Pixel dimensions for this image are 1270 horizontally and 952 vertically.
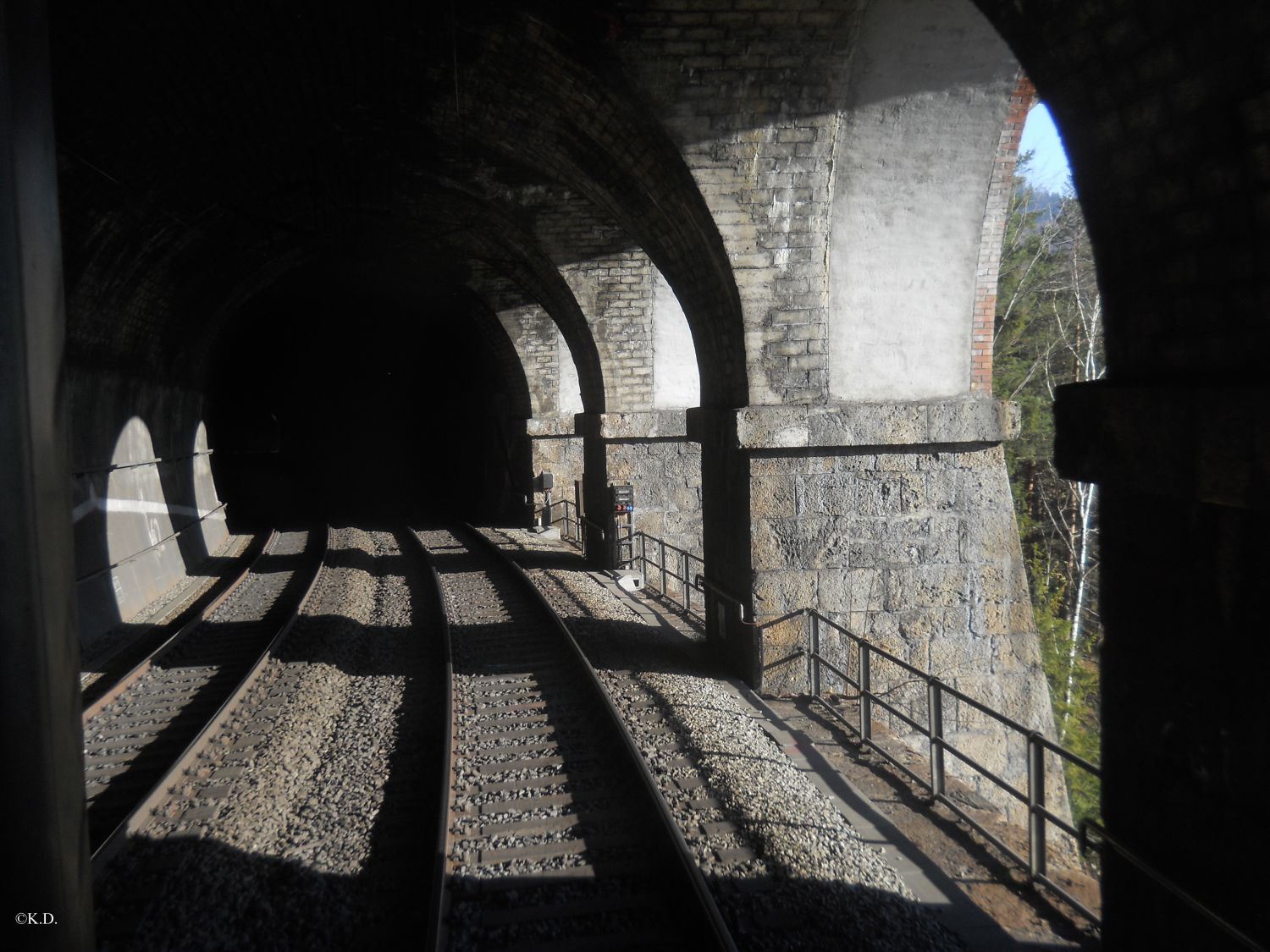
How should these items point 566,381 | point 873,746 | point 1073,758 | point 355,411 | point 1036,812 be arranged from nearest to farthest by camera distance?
point 1073,758 < point 1036,812 < point 873,746 < point 566,381 < point 355,411

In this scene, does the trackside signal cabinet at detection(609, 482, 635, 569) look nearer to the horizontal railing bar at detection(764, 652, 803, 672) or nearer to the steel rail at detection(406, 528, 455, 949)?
the steel rail at detection(406, 528, 455, 949)

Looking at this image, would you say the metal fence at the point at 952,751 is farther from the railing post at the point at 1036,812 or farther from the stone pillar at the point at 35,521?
the stone pillar at the point at 35,521

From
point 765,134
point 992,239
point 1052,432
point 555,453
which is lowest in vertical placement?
point 555,453

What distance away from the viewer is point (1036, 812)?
452 centimetres

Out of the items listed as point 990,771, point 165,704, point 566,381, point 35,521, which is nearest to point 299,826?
point 165,704

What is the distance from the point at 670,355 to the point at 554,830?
9.68 meters

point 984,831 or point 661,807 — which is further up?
point 661,807

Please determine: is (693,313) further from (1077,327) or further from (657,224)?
(1077,327)

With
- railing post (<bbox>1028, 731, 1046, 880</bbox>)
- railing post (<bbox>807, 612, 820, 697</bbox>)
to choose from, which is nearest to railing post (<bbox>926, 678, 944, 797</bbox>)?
railing post (<bbox>1028, 731, 1046, 880</bbox>)

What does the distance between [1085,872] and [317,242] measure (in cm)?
1563

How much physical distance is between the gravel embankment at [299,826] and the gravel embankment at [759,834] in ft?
4.64

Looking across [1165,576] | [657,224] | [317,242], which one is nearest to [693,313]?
[657,224]

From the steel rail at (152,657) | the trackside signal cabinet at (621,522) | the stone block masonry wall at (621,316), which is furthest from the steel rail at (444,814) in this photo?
the stone block masonry wall at (621,316)

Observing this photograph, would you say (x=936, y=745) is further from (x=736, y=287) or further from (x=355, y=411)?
(x=355, y=411)
